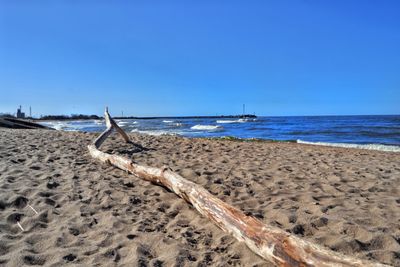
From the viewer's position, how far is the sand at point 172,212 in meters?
3.04

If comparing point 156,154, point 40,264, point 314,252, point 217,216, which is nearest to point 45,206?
point 40,264

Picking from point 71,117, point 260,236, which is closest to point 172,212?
point 260,236

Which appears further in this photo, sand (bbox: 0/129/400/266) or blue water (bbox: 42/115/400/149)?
blue water (bbox: 42/115/400/149)

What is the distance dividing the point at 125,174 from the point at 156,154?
2.82m

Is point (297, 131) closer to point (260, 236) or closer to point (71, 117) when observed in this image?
point (260, 236)

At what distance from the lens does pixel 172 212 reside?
14.1 feet

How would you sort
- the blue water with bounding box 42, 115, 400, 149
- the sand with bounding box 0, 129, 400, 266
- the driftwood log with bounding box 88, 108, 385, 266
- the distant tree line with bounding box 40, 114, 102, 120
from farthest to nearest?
1. the distant tree line with bounding box 40, 114, 102, 120
2. the blue water with bounding box 42, 115, 400, 149
3. the sand with bounding box 0, 129, 400, 266
4. the driftwood log with bounding box 88, 108, 385, 266

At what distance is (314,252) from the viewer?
8.13ft

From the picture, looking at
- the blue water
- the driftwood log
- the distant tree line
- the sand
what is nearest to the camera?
the driftwood log

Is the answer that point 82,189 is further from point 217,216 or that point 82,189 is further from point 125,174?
point 217,216

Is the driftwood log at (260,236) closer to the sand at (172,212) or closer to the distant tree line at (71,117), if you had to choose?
the sand at (172,212)

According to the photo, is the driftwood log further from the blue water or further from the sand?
the blue water

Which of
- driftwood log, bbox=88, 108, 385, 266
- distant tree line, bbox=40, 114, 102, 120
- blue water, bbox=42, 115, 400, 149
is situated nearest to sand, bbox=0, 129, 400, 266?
driftwood log, bbox=88, 108, 385, 266

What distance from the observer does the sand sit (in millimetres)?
3043
